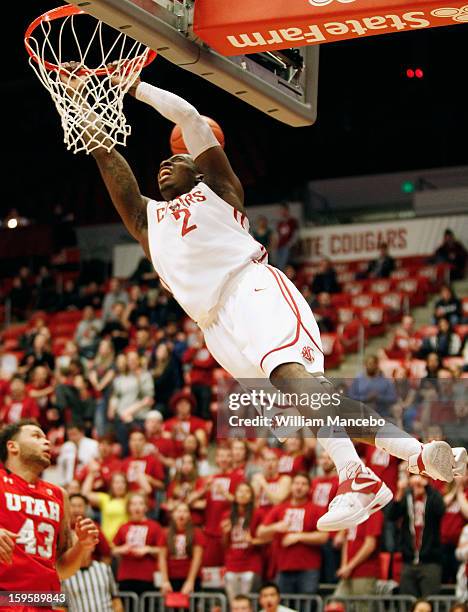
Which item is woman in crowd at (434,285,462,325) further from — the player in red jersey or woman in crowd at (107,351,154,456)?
the player in red jersey

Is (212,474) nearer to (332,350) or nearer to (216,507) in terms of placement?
(216,507)

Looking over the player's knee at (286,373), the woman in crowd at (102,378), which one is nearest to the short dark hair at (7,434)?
the player's knee at (286,373)

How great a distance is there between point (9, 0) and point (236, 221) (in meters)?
15.3

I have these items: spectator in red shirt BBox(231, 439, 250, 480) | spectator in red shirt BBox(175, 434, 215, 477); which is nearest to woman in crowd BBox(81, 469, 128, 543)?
spectator in red shirt BBox(175, 434, 215, 477)

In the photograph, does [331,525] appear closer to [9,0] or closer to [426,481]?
[426,481]

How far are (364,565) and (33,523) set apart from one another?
3633 millimetres

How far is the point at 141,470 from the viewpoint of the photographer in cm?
1233

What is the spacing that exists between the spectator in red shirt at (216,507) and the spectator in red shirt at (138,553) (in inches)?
17.8

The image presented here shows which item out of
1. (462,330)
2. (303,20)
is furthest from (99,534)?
(303,20)

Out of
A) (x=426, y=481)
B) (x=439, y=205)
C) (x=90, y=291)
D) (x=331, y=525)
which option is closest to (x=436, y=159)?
(x=439, y=205)

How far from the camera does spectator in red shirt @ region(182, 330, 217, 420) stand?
14516mm

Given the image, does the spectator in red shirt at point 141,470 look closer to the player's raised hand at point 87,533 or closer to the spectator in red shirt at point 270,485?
the spectator in red shirt at point 270,485

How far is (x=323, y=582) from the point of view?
1062cm

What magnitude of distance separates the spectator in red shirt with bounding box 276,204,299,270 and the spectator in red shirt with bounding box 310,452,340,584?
8603mm
